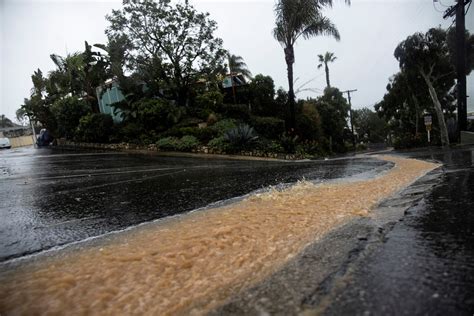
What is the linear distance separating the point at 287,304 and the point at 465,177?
220 inches

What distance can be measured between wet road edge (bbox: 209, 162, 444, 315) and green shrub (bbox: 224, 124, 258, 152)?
415 inches

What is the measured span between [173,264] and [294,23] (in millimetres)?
15823

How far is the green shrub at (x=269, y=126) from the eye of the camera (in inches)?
711

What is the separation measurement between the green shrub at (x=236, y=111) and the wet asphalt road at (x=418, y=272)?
52.8 ft

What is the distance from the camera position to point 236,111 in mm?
19766

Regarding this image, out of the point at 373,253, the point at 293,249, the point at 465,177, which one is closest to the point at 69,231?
the point at 293,249

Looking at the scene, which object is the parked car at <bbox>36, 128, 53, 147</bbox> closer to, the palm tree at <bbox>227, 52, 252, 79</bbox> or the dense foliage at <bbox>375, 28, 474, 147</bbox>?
the palm tree at <bbox>227, 52, 252, 79</bbox>

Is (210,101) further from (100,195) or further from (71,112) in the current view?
(100,195)

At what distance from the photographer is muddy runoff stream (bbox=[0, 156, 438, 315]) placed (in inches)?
93.4

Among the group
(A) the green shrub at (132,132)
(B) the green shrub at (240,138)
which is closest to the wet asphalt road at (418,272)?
(B) the green shrub at (240,138)

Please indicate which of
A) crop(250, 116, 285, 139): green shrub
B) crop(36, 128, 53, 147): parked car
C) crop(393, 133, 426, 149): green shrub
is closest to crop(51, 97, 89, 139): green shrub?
crop(36, 128, 53, 147): parked car

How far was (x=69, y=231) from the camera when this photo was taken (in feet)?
13.6

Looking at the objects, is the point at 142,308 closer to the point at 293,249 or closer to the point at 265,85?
the point at 293,249

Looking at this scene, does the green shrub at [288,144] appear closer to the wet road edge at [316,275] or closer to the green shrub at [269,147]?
the green shrub at [269,147]
